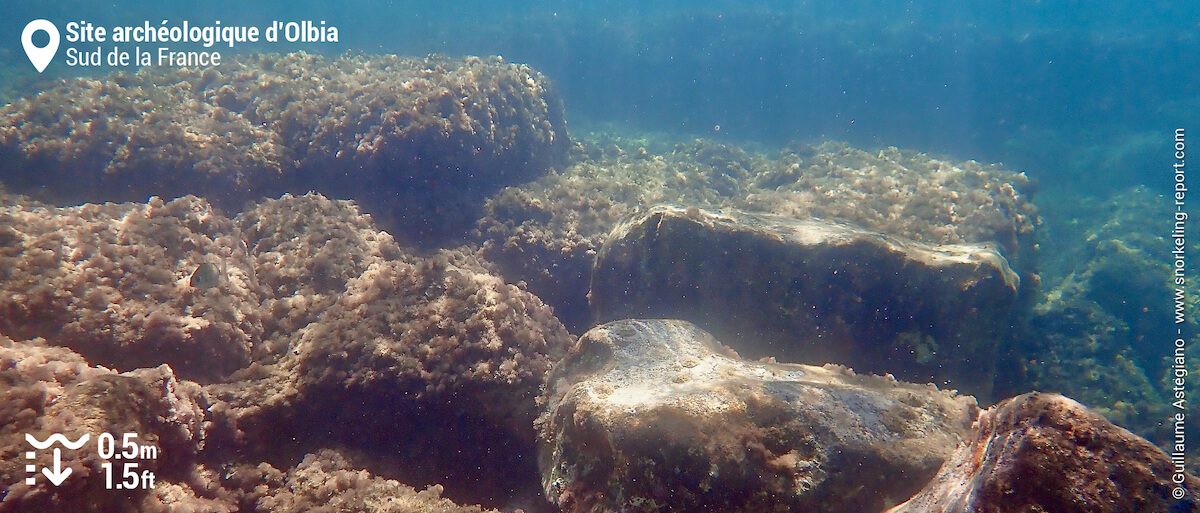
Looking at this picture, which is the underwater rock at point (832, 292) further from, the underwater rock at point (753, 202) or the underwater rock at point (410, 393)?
the underwater rock at point (410, 393)

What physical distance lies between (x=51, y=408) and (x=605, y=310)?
16.4 feet

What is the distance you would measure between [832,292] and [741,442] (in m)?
3.01

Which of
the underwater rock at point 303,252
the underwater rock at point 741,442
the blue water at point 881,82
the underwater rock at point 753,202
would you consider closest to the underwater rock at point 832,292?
the underwater rock at point 753,202

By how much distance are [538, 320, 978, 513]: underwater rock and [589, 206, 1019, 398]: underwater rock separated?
60.9 inches

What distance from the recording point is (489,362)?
469 cm

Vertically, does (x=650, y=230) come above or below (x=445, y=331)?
above

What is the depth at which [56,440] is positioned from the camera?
272cm

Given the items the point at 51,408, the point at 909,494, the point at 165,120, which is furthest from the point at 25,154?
the point at 909,494

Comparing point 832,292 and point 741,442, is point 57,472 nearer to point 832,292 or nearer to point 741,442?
point 741,442

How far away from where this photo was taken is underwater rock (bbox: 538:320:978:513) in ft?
10.2

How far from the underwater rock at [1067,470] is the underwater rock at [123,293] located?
5.81 metres

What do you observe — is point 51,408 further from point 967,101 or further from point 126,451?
point 967,101

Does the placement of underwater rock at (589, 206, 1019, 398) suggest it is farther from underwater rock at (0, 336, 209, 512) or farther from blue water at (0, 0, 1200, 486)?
blue water at (0, 0, 1200, 486)

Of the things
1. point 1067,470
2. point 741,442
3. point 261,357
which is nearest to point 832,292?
point 741,442
